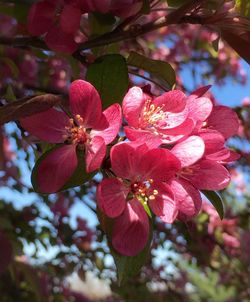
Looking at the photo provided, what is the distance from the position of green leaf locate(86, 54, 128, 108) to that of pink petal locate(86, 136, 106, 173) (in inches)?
4.8

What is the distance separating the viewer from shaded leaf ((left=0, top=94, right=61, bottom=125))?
750 mm


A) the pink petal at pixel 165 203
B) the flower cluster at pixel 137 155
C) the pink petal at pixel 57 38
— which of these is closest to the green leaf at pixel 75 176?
the flower cluster at pixel 137 155

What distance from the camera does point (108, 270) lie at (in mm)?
2518

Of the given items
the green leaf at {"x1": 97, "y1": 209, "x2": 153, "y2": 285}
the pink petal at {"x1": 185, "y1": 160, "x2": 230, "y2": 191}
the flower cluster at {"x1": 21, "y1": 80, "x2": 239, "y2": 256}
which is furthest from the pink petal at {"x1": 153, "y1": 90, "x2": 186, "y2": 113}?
the green leaf at {"x1": 97, "y1": 209, "x2": 153, "y2": 285}

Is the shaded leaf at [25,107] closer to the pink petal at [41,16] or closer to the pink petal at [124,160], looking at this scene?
the pink petal at [124,160]

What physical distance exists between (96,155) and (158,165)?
96 millimetres

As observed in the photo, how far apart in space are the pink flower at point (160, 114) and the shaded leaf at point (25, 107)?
13 centimetres

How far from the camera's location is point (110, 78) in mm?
928

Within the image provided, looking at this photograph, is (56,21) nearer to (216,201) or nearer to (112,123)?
(112,123)

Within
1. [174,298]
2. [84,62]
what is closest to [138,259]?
[84,62]

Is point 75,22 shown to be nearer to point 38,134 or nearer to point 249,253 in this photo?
A: point 38,134

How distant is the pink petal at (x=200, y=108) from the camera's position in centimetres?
88

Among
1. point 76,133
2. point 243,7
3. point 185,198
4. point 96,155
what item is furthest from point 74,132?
point 243,7

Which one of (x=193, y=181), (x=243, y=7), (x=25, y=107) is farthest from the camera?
(x=243, y=7)
